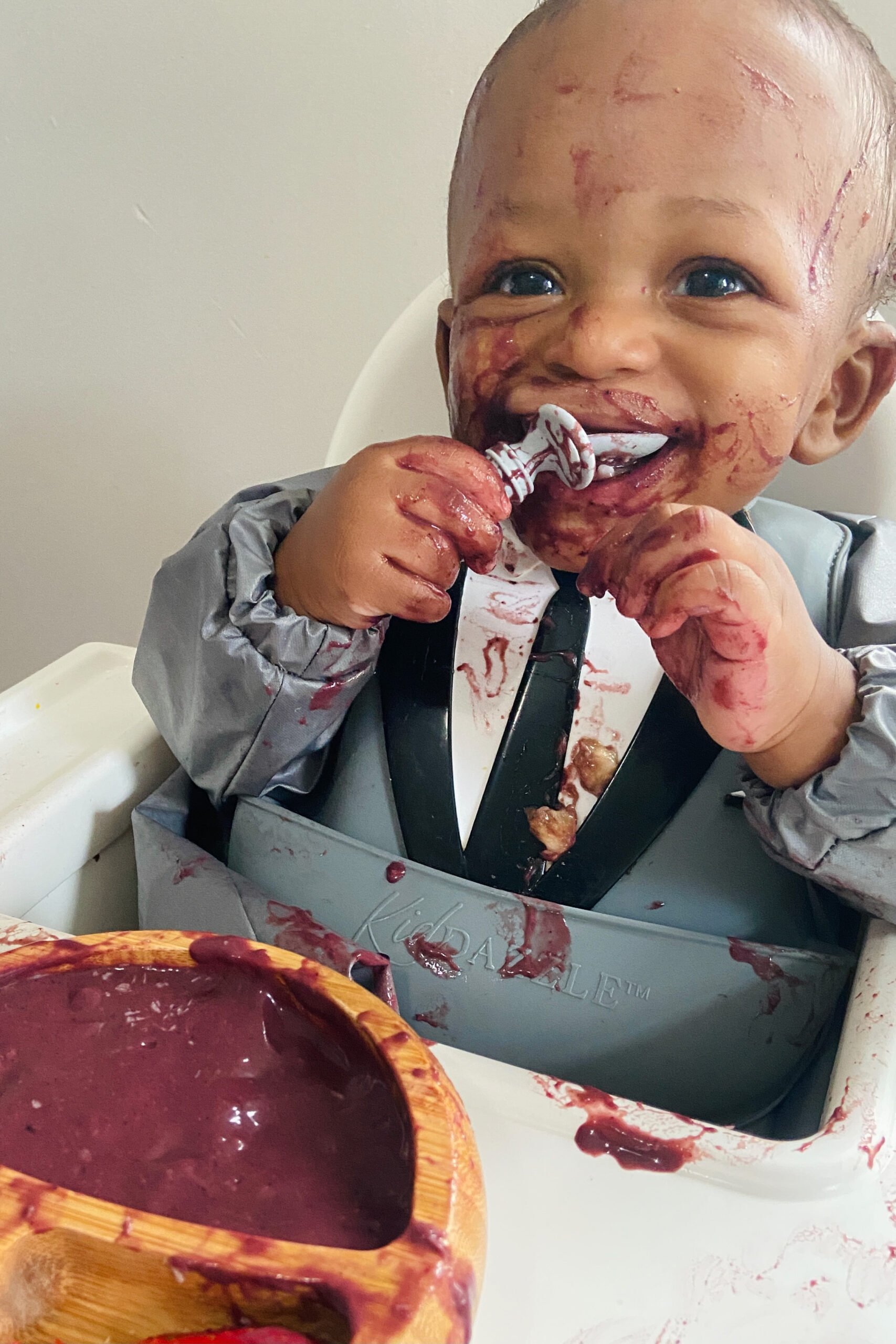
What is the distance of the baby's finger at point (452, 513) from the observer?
551 millimetres

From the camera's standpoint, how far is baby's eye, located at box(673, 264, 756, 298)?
560 millimetres

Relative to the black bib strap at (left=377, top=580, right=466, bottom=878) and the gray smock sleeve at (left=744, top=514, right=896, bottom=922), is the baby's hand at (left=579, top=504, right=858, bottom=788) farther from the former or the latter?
the black bib strap at (left=377, top=580, right=466, bottom=878)

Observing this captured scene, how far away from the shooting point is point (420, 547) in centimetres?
56

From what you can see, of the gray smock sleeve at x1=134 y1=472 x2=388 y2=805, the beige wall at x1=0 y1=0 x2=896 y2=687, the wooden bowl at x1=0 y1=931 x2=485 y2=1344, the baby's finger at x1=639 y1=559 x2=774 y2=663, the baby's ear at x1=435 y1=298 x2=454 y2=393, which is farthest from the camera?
the beige wall at x1=0 y1=0 x2=896 y2=687

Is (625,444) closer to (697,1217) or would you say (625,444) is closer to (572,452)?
(572,452)

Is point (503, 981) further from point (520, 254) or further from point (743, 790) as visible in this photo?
point (520, 254)

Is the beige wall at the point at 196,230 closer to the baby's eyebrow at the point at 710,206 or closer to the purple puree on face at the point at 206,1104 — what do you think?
the baby's eyebrow at the point at 710,206

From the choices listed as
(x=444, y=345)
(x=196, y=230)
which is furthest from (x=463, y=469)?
(x=196, y=230)

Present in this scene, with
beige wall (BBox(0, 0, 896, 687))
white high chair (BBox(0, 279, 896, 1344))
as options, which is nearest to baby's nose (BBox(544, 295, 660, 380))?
white high chair (BBox(0, 279, 896, 1344))

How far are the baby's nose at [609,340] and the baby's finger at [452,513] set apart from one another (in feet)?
0.31

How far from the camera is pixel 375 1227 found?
0.32 metres

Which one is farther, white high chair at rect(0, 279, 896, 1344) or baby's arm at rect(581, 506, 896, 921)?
baby's arm at rect(581, 506, 896, 921)

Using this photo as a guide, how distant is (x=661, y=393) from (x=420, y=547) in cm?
16

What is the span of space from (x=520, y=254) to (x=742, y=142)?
0.13m
